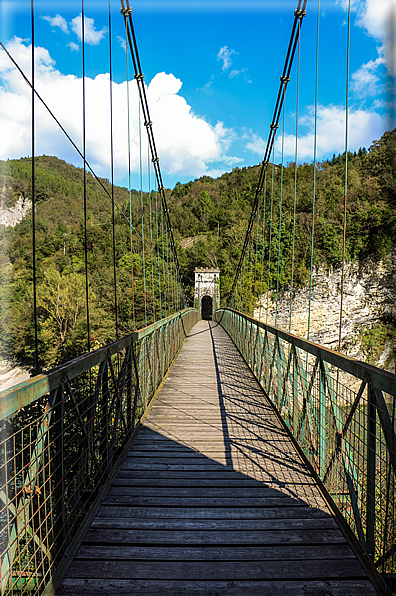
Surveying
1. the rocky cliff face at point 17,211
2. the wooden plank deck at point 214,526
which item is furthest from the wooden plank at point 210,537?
the rocky cliff face at point 17,211

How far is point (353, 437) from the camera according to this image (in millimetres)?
1492

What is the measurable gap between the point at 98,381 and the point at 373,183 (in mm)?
20365

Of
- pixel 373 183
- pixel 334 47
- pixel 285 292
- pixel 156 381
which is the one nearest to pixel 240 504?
pixel 156 381

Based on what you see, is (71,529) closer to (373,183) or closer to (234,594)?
(234,594)

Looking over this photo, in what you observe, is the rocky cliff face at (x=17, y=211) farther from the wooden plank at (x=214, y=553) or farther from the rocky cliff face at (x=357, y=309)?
the wooden plank at (x=214, y=553)

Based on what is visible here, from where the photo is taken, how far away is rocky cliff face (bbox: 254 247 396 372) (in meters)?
17.7

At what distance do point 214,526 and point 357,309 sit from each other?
18636mm

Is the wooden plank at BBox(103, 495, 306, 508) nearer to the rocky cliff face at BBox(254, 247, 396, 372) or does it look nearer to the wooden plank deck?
the wooden plank deck

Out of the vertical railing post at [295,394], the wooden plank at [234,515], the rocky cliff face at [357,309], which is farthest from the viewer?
the rocky cliff face at [357,309]

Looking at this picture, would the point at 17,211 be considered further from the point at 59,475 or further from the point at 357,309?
the point at 59,475

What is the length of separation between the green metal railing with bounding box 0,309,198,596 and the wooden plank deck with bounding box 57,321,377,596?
9 centimetres

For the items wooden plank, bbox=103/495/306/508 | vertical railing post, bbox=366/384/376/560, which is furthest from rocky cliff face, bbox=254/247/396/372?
vertical railing post, bbox=366/384/376/560

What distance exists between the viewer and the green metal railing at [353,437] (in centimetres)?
117

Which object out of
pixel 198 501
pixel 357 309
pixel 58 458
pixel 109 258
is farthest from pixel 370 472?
pixel 109 258
